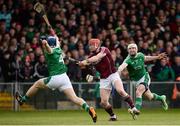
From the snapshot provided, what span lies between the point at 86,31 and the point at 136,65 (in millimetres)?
7703

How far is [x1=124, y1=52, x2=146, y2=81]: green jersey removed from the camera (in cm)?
1856

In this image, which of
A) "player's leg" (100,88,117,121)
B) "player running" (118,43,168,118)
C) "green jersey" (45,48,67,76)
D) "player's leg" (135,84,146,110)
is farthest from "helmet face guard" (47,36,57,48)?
"player's leg" (135,84,146,110)

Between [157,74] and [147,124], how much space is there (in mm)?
8820

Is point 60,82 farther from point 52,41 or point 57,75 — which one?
point 52,41

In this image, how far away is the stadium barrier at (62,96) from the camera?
77.3 feet

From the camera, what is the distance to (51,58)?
54.3 feet

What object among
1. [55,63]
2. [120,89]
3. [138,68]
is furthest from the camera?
[138,68]

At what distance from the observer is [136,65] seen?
18688 mm

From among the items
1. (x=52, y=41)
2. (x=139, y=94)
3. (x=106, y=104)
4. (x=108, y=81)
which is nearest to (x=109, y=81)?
(x=108, y=81)

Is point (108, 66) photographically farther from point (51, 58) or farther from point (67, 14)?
point (67, 14)

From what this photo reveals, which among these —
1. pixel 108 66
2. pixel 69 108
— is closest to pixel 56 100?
pixel 69 108

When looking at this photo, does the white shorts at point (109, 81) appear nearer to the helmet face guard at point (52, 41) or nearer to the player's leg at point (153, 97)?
the helmet face guard at point (52, 41)

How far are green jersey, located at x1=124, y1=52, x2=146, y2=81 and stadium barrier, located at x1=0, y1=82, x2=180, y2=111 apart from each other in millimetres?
4663

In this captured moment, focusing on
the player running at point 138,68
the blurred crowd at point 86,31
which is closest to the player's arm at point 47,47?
the player running at point 138,68
